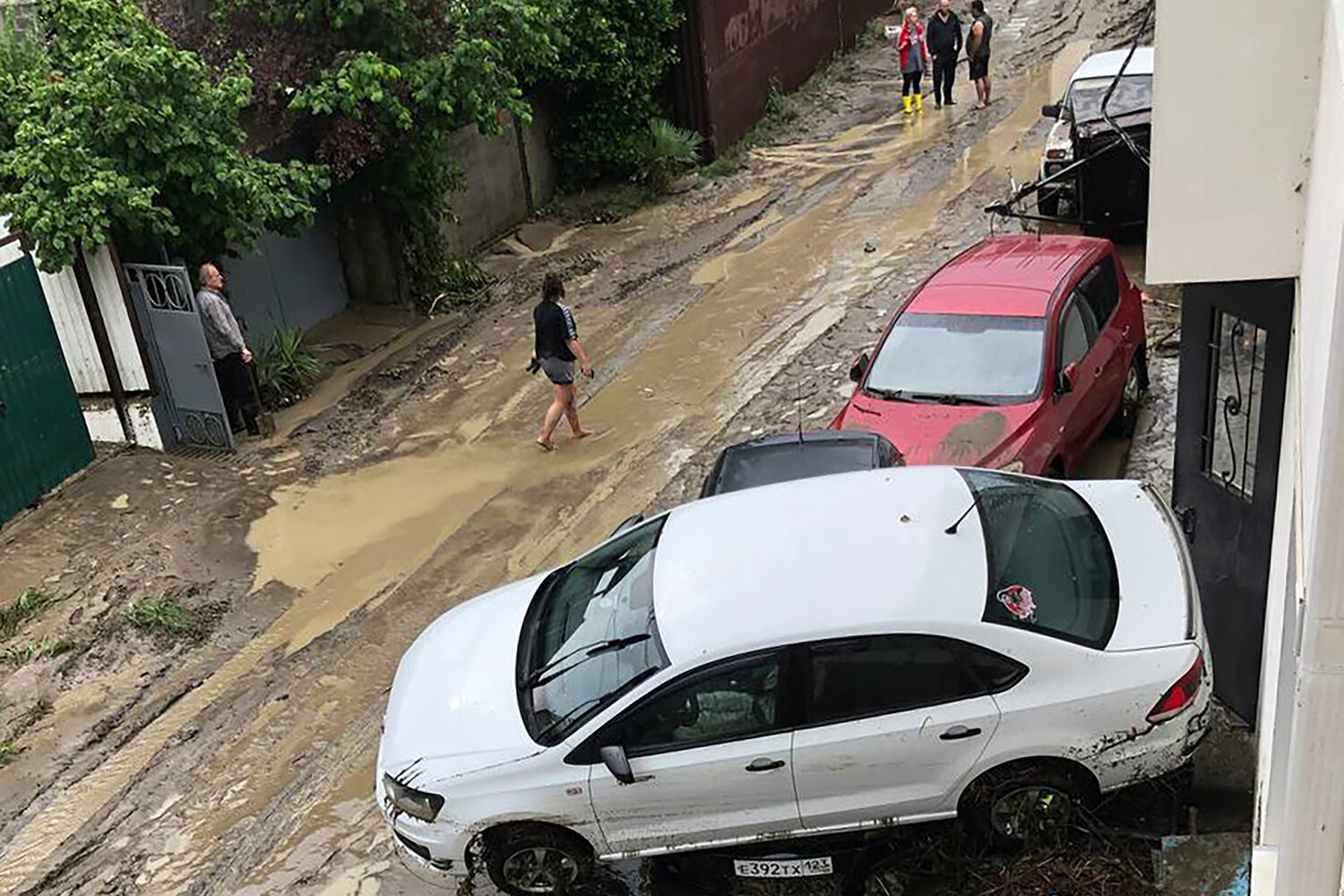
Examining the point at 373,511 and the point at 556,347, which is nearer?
the point at 373,511

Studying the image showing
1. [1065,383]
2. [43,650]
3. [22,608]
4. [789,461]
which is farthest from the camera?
[22,608]

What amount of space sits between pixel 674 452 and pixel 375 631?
3.22 metres

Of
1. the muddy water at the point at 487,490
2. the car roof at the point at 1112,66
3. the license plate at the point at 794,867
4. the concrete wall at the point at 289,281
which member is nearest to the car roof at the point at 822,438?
the muddy water at the point at 487,490

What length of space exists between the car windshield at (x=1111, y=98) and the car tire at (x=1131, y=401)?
172 inches

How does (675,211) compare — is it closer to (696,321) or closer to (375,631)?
(696,321)

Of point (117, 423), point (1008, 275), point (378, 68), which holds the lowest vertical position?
point (117, 423)

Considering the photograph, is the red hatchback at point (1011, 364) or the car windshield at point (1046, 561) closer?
the car windshield at point (1046, 561)

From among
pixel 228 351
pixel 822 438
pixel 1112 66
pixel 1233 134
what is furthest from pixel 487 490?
pixel 1112 66

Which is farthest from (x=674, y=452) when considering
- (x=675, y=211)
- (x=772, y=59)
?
(x=772, y=59)

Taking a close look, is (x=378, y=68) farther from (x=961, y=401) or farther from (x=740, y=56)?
(x=740, y=56)

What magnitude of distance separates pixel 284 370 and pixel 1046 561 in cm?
881

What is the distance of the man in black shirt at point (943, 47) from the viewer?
67.9ft

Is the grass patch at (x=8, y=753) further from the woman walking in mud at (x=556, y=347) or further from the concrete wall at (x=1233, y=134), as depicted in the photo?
the concrete wall at (x=1233, y=134)

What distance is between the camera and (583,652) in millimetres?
6543
